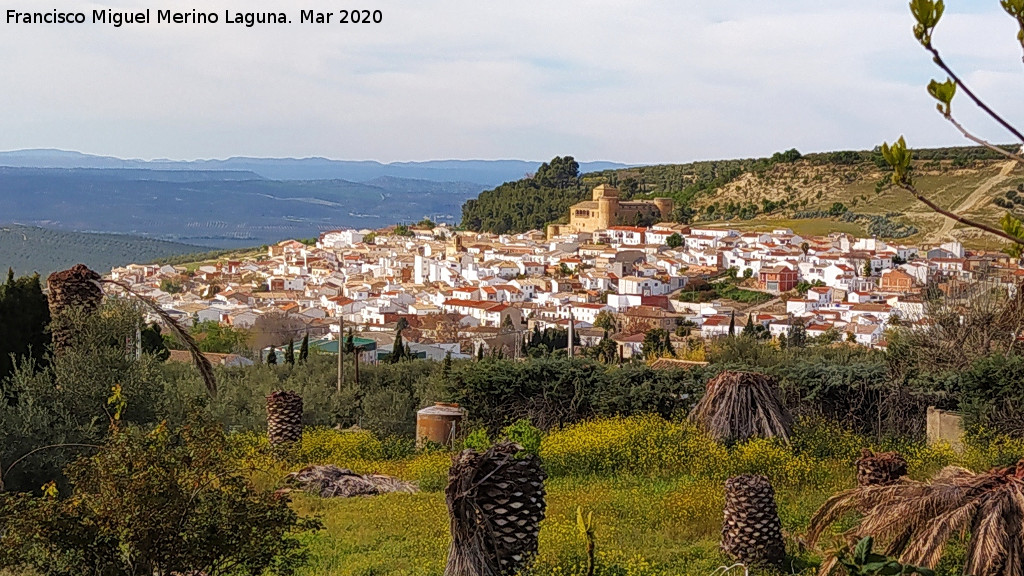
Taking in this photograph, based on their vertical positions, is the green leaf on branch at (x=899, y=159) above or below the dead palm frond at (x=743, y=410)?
above

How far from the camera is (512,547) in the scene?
225 inches

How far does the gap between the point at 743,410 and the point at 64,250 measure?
Result: 3125 inches

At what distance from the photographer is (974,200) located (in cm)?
7669

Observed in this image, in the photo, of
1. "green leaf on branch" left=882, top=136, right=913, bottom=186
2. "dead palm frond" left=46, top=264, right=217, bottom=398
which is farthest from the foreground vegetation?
"green leaf on branch" left=882, top=136, right=913, bottom=186

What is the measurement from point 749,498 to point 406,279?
8413 cm

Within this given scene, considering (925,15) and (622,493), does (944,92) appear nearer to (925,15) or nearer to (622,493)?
(925,15)

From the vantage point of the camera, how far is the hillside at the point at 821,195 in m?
79.9

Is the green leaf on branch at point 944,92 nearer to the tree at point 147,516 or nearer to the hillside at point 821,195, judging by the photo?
the tree at point 147,516

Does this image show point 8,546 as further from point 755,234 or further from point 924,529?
point 755,234

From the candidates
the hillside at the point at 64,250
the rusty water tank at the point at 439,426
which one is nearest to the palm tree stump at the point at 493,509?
the rusty water tank at the point at 439,426

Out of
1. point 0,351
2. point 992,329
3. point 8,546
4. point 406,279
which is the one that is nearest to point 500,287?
point 406,279

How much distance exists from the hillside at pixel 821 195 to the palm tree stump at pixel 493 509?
70167mm

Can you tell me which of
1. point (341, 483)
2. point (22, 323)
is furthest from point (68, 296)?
point (341, 483)

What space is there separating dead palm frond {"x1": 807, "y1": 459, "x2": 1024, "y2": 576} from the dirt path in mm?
74227
